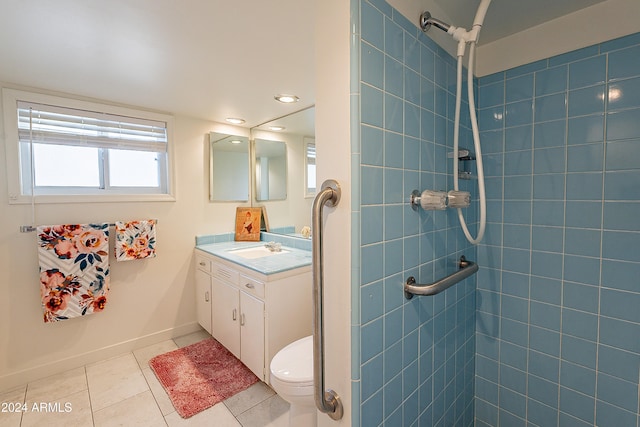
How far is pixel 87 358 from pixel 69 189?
1.34 meters

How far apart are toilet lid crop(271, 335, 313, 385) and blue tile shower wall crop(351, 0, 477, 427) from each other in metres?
0.45

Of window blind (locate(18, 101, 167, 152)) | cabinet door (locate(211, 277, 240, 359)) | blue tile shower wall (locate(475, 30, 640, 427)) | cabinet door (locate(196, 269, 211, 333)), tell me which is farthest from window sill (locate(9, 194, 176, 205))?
blue tile shower wall (locate(475, 30, 640, 427))

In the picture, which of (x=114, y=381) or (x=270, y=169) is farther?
(x=270, y=169)

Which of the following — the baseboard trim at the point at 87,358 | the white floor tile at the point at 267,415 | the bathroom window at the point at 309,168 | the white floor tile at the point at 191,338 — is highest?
the bathroom window at the point at 309,168

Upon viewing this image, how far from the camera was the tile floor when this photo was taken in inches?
64.1

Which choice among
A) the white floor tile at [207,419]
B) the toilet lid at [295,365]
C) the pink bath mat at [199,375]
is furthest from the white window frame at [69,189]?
the toilet lid at [295,365]

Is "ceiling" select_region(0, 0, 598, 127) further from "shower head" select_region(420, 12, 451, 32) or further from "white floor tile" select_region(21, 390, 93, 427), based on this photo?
"white floor tile" select_region(21, 390, 93, 427)

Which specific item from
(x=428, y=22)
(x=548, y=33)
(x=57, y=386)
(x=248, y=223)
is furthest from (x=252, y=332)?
(x=548, y=33)

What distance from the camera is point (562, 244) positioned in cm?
129

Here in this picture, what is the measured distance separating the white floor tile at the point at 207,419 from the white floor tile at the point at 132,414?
0.06m

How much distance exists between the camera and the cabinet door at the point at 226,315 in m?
2.06

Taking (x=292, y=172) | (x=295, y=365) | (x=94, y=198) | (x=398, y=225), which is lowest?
(x=295, y=365)

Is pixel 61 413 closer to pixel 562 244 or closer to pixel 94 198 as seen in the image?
pixel 94 198

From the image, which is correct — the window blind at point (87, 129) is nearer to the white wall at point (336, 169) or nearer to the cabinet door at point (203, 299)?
the cabinet door at point (203, 299)
